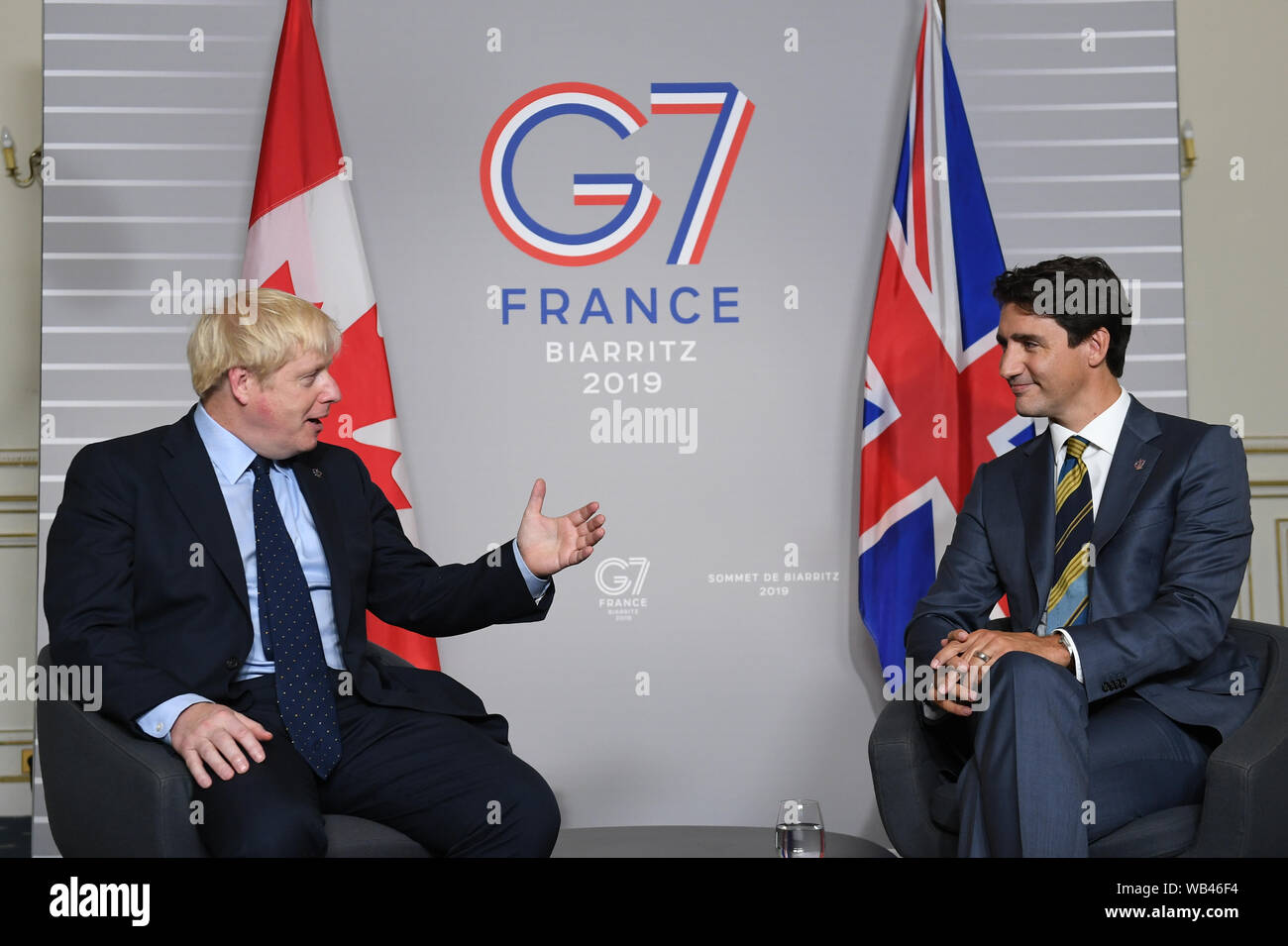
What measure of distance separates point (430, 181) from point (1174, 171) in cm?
238

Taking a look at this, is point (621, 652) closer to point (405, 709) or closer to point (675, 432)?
point (675, 432)

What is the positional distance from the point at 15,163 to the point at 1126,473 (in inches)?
144

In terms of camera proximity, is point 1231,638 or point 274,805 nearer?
point 274,805

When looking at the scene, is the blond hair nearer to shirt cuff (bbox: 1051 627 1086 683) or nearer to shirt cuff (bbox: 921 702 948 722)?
shirt cuff (bbox: 921 702 948 722)

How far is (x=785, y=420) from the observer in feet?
13.0

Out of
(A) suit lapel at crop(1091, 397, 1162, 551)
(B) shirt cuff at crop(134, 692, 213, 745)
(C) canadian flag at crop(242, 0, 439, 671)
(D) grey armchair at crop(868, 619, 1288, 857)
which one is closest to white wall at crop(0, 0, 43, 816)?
(C) canadian flag at crop(242, 0, 439, 671)

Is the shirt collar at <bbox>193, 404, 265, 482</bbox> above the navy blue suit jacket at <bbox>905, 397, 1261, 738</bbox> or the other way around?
above

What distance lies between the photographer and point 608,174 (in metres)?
3.96

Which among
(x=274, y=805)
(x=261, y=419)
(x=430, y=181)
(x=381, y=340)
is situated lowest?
(x=274, y=805)

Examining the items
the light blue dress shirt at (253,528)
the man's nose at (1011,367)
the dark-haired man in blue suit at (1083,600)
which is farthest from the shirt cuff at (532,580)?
the man's nose at (1011,367)

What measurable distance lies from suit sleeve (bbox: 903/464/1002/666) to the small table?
58 cm

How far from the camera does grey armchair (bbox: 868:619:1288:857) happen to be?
7.33ft
